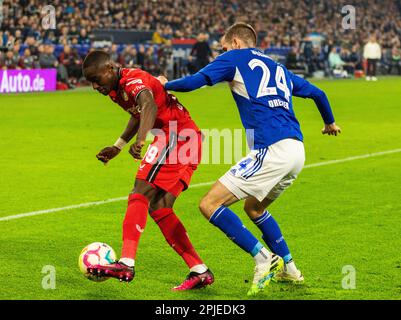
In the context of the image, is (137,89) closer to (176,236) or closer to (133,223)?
(133,223)

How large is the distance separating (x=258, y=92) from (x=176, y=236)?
122 cm

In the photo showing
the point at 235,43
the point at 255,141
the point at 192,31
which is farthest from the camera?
the point at 192,31

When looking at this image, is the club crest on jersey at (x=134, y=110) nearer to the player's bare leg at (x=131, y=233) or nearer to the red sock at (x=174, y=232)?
the player's bare leg at (x=131, y=233)

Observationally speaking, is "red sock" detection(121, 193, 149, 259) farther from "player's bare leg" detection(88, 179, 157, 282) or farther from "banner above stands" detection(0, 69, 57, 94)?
"banner above stands" detection(0, 69, 57, 94)

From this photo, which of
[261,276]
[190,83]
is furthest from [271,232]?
[190,83]

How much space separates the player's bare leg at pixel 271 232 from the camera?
703cm

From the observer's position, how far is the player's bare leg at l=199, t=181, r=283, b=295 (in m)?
6.59

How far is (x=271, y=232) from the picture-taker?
7.05 m

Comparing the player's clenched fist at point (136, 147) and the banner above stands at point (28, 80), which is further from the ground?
the player's clenched fist at point (136, 147)

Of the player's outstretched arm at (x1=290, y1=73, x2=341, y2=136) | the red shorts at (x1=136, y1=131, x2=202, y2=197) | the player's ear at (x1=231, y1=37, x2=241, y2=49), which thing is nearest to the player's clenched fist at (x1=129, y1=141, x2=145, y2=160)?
the red shorts at (x1=136, y1=131, x2=202, y2=197)

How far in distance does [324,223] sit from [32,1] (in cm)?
2817

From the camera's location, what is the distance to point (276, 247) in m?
7.07

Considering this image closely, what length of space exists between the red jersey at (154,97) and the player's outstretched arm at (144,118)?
0.05m

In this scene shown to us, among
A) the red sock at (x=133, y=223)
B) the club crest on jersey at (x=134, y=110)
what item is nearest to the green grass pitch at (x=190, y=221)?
the red sock at (x=133, y=223)
